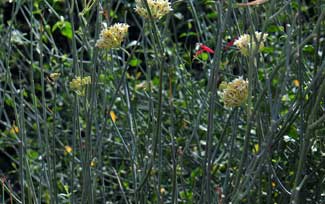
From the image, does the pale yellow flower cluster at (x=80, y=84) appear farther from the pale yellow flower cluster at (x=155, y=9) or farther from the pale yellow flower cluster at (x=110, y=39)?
the pale yellow flower cluster at (x=155, y=9)

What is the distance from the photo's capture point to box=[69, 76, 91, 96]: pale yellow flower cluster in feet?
4.89

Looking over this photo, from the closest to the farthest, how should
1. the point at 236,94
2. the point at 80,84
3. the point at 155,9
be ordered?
the point at 236,94
the point at 155,9
the point at 80,84

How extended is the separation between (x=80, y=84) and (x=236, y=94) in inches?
14.4

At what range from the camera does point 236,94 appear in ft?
4.20

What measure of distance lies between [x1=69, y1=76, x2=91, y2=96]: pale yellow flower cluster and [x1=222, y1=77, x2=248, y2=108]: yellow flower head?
0.32 metres

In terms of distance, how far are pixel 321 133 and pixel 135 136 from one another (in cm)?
44

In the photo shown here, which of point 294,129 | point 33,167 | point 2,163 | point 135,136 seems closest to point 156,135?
point 135,136

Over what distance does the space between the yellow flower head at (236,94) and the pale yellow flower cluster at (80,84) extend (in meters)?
0.32

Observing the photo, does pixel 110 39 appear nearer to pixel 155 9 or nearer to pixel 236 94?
pixel 155 9

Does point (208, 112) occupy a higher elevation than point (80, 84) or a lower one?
lower

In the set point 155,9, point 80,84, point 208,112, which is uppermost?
point 155,9

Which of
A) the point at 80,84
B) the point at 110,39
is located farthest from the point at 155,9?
the point at 80,84

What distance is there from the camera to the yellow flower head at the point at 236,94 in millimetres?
1279

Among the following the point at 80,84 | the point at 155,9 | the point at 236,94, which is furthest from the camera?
the point at 80,84
